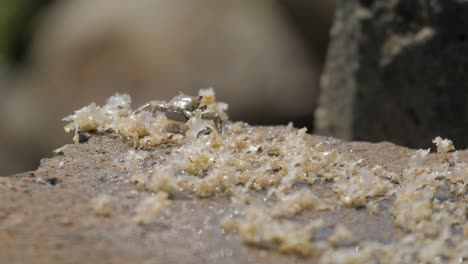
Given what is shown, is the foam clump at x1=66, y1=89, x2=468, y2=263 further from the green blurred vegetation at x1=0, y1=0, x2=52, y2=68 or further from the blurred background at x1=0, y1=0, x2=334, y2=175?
the green blurred vegetation at x1=0, y1=0, x2=52, y2=68

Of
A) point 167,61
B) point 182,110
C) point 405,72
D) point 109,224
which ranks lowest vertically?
point 109,224

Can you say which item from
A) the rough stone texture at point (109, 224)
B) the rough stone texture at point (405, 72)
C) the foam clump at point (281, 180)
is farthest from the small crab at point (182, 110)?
the rough stone texture at point (405, 72)

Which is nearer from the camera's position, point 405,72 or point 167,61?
point 405,72

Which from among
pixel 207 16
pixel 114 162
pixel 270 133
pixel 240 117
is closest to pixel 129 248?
pixel 114 162

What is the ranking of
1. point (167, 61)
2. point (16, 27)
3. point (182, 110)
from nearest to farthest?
1. point (182, 110)
2. point (167, 61)
3. point (16, 27)

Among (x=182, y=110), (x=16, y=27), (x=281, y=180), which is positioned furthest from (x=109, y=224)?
(x=16, y=27)

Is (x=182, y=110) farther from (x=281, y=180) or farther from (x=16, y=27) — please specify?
(x=16, y=27)
